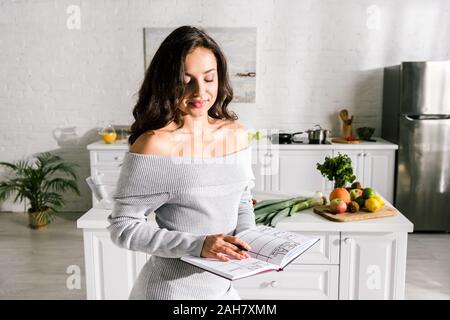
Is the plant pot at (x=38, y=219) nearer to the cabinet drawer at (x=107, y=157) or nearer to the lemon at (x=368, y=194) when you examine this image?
the cabinet drawer at (x=107, y=157)

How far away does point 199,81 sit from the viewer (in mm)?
1148

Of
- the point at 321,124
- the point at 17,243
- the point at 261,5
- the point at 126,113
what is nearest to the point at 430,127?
the point at 321,124

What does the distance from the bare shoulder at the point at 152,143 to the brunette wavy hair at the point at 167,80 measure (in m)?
0.03

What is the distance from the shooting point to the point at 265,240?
1.28m

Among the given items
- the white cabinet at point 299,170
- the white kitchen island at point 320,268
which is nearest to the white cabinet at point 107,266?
the white kitchen island at point 320,268

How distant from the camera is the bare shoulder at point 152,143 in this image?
3.73 ft

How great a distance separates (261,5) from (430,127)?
2148 mm

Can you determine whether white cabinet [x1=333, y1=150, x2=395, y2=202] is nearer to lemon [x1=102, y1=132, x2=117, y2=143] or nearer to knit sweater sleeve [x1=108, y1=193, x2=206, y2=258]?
lemon [x1=102, y1=132, x2=117, y2=143]

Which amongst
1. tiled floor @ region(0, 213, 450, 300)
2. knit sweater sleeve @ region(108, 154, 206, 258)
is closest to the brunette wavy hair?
knit sweater sleeve @ region(108, 154, 206, 258)

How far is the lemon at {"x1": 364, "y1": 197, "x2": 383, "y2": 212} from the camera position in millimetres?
2266

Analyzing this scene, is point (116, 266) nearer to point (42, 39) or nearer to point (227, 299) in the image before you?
point (227, 299)

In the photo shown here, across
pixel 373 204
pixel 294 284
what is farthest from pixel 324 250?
pixel 373 204

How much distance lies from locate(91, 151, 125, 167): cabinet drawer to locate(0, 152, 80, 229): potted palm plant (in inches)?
18.2

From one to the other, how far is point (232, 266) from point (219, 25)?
4.25 meters
